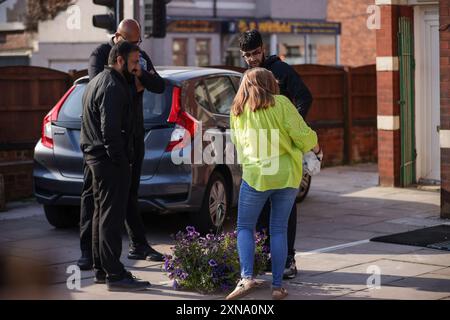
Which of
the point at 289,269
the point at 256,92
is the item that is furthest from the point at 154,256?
the point at 256,92

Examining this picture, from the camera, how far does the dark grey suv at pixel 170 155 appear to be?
10.4 metres

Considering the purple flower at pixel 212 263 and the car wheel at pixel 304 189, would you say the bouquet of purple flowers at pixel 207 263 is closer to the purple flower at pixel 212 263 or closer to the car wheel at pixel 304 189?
the purple flower at pixel 212 263

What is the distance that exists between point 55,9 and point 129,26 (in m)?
24.2

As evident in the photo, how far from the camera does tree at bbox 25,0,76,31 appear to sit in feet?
107

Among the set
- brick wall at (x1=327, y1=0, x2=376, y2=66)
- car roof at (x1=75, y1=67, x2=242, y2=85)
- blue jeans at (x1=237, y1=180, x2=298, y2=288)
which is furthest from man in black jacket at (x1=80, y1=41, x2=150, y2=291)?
brick wall at (x1=327, y1=0, x2=376, y2=66)

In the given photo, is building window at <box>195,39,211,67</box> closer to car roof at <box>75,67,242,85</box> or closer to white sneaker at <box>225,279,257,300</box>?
car roof at <box>75,67,242,85</box>

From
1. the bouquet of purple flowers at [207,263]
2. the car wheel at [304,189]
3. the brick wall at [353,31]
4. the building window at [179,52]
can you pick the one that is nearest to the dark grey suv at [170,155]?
the bouquet of purple flowers at [207,263]

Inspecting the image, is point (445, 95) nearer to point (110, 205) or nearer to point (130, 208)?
point (130, 208)

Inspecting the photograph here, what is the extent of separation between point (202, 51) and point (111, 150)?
103ft

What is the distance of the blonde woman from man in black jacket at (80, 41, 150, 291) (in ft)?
3.09

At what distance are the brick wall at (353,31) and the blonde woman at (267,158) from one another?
3733cm

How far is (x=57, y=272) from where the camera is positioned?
29.8ft
